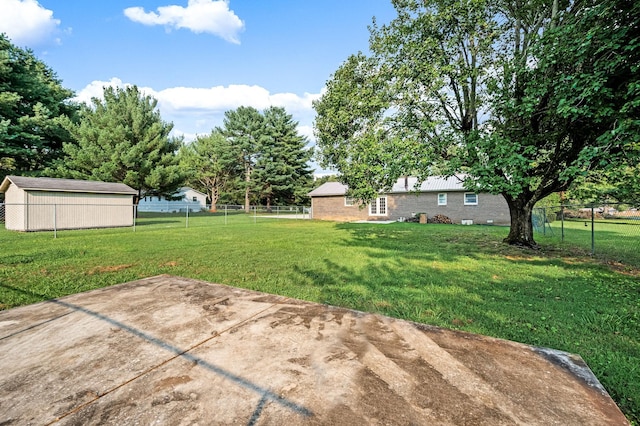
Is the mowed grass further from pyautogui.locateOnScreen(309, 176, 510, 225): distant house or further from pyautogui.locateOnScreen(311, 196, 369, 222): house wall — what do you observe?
pyautogui.locateOnScreen(311, 196, 369, 222): house wall

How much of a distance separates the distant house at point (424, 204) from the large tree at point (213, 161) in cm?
1717

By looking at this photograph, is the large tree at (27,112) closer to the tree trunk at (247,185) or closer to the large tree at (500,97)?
the tree trunk at (247,185)

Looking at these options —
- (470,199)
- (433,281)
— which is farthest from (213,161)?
(433,281)

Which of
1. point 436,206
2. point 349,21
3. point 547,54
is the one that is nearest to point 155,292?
point 547,54

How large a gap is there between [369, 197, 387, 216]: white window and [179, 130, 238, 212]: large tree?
21114mm

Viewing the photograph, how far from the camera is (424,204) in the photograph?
2105 centimetres

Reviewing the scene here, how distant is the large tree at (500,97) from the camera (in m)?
5.07

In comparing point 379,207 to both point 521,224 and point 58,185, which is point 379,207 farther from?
point 58,185

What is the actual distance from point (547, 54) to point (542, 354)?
22.0 feet

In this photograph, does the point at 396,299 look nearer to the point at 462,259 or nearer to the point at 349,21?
the point at 462,259

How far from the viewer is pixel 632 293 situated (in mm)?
4309

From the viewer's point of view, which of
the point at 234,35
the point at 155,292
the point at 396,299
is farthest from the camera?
the point at 234,35

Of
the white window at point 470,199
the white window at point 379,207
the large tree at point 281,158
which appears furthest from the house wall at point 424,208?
the large tree at point 281,158

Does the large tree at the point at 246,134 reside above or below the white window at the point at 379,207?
above
